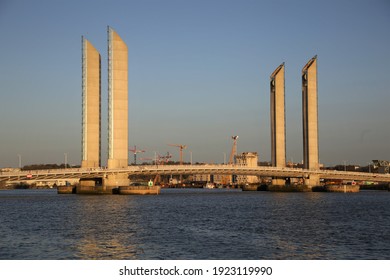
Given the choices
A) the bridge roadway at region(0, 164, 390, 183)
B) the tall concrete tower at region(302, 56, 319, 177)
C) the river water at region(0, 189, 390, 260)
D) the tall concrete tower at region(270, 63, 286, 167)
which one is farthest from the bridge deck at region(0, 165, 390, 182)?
the river water at region(0, 189, 390, 260)

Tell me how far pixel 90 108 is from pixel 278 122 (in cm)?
3863

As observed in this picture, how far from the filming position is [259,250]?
103ft

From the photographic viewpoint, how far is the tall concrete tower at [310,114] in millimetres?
121375

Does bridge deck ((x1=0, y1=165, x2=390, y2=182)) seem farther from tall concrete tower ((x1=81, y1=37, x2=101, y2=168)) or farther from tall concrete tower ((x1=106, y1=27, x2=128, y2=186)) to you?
tall concrete tower ((x1=81, y1=37, x2=101, y2=168))

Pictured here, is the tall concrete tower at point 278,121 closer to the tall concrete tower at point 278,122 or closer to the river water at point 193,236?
the tall concrete tower at point 278,122

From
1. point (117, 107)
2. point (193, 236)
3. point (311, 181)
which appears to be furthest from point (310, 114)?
point (193, 236)

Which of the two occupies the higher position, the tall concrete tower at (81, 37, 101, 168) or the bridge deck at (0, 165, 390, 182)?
the tall concrete tower at (81, 37, 101, 168)

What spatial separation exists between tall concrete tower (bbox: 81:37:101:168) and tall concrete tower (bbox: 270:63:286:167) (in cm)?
3658

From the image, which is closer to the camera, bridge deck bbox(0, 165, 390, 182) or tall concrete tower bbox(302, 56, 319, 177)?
bridge deck bbox(0, 165, 390, 182)

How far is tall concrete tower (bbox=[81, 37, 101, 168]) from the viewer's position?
107 m

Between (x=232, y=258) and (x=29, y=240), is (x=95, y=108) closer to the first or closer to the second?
(x=29, y=240)

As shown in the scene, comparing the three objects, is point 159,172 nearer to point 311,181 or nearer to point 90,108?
point 90,108

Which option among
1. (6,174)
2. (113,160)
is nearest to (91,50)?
(113,160)

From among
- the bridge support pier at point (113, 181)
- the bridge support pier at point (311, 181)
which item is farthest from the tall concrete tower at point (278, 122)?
the bridge support pier at point (113, 181)
